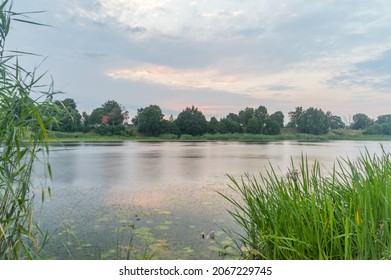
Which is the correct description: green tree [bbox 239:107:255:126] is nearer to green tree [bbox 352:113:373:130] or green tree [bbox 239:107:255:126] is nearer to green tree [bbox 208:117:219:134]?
green tree [bbox 208:117:219:134]

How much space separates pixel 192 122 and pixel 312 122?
1672mm

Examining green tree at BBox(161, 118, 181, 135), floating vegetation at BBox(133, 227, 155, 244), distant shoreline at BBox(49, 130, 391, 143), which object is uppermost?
green tree at BBox(161, 118, 181, 135)

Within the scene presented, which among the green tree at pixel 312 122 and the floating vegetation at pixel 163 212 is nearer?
the floating vegetation at pixel 163 212

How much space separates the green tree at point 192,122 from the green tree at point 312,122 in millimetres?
1280

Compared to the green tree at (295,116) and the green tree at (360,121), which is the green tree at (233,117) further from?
the green tree at (360,121)

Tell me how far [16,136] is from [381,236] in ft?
5.08

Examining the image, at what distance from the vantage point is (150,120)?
2.98 meters

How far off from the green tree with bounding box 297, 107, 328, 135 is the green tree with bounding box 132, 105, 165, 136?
1851 millimetres

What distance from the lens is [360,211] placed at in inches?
37.5

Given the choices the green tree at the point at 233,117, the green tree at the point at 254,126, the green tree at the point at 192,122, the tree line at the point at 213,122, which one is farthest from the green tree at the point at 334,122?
the green tree at the point at 192,122

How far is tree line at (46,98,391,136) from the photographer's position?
2582 millimetres

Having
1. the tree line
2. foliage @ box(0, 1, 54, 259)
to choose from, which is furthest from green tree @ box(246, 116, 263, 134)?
foliage @ box(0, 1, 54, 259)

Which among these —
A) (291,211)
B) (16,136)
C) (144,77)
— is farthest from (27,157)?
(291,211)

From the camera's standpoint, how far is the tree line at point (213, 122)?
2.58 m
